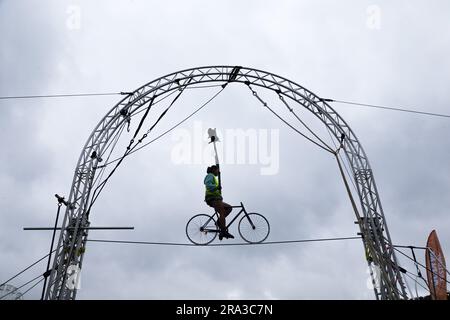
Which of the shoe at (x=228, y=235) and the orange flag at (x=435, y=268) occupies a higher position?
the shoe at (x=228, y=235)

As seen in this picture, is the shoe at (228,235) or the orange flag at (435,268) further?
the shoe at (228,235)

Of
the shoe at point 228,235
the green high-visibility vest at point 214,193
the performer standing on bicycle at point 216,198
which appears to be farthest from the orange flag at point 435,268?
the green high-visibility vest at point 214,193

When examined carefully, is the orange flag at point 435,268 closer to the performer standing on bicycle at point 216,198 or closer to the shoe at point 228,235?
the shoe at point 228,235

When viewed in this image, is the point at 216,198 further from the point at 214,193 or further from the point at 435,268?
the point at 435,268

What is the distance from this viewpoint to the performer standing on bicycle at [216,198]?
10734mm

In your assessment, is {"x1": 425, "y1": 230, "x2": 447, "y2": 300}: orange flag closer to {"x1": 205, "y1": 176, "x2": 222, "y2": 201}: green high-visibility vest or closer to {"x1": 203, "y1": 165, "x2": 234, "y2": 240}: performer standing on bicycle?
{"x1": 203, "y1": 165, "x2": 234, "y2": 240}: performer standing on bicycle

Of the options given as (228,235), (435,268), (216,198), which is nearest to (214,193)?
(216,198)

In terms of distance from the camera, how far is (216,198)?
10781 mm

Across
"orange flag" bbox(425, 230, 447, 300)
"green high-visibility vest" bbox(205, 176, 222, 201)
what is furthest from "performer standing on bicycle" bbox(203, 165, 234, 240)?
"orange flag" bbox(425, 230, 447, 300)
